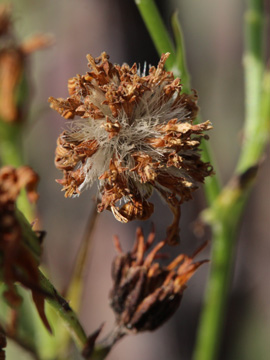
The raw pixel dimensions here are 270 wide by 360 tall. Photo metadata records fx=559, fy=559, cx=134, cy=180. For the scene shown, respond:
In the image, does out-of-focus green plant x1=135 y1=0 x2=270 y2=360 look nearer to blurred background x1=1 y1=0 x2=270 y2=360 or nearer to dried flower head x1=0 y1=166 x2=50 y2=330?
dried flower head x1=0 y1=166 x2=50 y2=330

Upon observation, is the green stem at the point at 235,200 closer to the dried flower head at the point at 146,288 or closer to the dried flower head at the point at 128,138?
the dried flower head at the point at 146,288

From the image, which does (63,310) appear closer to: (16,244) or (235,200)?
(16,244)

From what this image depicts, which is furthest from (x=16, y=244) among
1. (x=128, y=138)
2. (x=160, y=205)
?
(x=160, y=205)

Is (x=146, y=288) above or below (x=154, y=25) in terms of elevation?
below

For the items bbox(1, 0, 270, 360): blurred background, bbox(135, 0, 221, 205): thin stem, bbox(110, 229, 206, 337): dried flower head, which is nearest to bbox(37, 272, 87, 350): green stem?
bbox(110, 229, 206, 337): dried flower head

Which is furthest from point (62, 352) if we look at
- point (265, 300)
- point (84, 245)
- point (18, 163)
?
point (265, 300)

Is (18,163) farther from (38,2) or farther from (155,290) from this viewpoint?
(38,2)

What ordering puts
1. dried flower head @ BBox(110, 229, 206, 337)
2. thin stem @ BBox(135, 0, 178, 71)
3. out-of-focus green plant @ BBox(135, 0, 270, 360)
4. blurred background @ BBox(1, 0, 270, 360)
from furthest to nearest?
blurred background @ BBox(1, 0, 270, 360)
out-of-focus green plant @ BBox(135, 0, 270, 360)
thin stem @ BBox(135, 0, 178, 71)
dried flower head @ BBox(110, 229, 206, 337)
